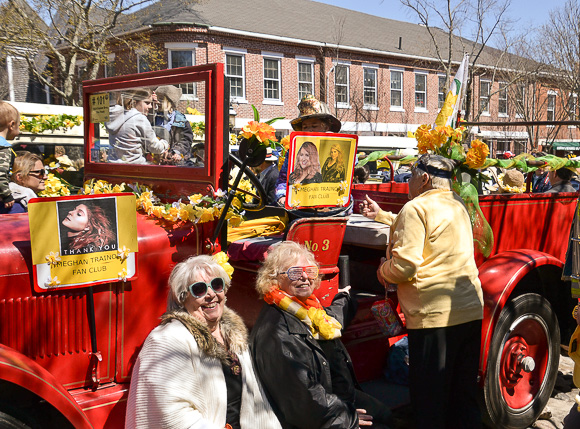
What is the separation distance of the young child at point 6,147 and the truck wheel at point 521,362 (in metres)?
3.19

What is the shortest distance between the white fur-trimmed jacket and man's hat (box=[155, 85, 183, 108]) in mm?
1362

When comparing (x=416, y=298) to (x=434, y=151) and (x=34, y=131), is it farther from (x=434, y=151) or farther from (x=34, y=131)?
(x=34, y=131)

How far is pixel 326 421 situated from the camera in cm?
253

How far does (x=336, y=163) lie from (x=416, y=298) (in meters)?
0.91

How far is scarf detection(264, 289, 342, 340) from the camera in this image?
2.62 meters

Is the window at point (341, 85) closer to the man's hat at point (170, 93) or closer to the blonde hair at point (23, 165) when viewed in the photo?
the blonde hair at point (23, 165)

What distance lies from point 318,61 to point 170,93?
69.3ft

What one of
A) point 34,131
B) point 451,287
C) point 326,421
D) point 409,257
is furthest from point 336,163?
point 34,131

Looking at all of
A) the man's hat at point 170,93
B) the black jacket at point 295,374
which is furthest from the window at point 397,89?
the black jacket at point 295,374

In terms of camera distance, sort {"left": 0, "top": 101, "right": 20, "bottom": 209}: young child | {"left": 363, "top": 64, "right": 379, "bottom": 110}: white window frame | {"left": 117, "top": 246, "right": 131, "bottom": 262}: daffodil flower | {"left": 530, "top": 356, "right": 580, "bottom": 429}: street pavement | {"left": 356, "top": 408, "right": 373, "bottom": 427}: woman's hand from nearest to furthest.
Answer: {"left": 117, "top": 246, "right": 131, "bottom": 262}: daffodil flower < {"left": 356, "top": 408, "right": 373, "bottom": 427}: woman's hand < {"left": 0, "top": 101, "right": 20, "bottom": 209}: young child < {"left": 530, "top": 356, "right": 580, "bottom": 429}: street pavement < {"left": 363, "top": 64, "right": 379, "bottom": 110}: white window frame

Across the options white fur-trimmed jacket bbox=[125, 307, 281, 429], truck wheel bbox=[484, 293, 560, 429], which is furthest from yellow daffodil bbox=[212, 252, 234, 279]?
truck wheel bbox=[484, 293, 560, 429]

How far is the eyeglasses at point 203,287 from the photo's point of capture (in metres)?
2.32

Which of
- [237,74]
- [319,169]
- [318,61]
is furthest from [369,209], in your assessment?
[318,61]

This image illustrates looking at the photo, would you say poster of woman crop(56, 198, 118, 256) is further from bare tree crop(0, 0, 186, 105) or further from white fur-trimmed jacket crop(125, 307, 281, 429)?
bare tree crop(0, 0, 186, 105)
